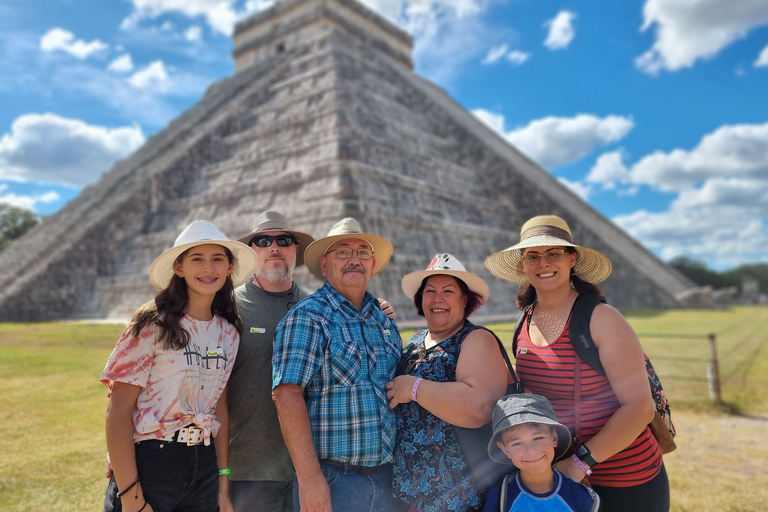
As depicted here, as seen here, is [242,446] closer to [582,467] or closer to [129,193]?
[582,467]

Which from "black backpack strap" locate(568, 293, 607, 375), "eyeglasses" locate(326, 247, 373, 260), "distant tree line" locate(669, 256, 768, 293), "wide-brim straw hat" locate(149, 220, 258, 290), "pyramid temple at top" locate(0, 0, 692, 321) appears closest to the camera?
"black backpack strap" locate(568, 293, 607, 375)

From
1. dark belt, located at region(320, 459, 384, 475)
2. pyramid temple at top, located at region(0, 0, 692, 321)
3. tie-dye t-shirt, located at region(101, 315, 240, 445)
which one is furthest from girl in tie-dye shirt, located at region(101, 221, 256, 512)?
pyramid temple at top, located at region(0, 0, 692, 321)

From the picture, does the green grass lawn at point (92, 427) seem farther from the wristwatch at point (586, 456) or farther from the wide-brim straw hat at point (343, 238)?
the wide-brim straw hat at point (343, 238)

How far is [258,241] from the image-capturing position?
3406mm

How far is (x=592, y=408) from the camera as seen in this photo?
242cm

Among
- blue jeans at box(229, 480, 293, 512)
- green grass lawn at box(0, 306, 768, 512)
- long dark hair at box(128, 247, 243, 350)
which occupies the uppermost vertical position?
long dark hair at box(128, 247, 243, 350)

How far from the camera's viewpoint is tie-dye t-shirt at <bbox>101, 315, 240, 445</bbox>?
227 centimetres

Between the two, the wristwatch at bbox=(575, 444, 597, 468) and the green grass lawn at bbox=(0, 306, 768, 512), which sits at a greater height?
the wristwatch at bbox=(575, 444, 597, 468)

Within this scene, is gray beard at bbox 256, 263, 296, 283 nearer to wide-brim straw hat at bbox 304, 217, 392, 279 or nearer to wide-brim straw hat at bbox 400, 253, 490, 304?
wide-brim straw hat at bbox 304, 217, 392, 279

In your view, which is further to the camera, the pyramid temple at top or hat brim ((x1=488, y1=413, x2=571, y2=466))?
the pyramid temple at top

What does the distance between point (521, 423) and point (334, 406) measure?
870mm

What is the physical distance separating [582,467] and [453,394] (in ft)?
2.25

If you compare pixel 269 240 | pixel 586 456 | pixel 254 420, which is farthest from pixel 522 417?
pixel 269 240

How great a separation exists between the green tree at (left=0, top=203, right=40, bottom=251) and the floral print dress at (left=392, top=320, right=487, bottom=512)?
44409 mm
